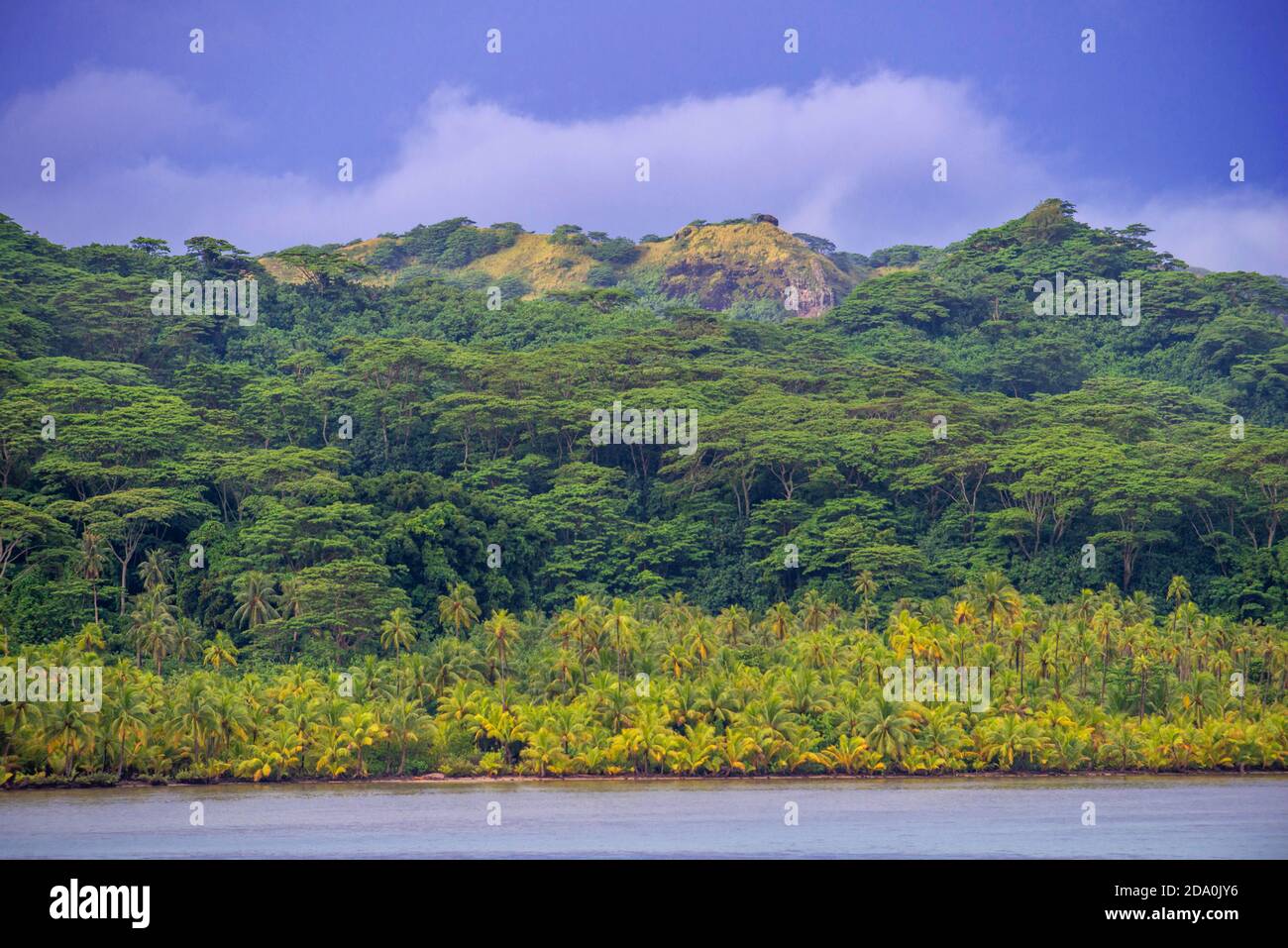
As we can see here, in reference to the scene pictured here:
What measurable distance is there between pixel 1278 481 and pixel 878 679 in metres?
16.9

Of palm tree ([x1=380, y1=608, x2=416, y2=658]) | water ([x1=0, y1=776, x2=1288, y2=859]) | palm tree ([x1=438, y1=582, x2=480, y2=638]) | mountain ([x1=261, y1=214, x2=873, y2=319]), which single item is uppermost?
mountain ([x1=261, y1=214, x2=873, y2=319])

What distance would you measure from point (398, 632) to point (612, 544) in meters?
9.91

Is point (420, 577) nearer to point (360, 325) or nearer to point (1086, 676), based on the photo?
point (1086, 676)

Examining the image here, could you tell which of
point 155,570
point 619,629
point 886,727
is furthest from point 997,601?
point 155,570

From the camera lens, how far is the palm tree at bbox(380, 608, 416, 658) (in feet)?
147

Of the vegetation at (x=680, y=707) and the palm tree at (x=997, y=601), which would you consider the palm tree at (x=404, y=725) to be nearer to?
the vegetation at (x=680, y=707)

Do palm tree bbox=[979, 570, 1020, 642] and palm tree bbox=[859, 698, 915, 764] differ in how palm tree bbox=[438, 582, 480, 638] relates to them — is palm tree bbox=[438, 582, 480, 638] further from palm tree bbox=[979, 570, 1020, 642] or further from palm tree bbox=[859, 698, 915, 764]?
palm tree bbox=[979, 570, 1020, 642]

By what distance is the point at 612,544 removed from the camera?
52812 millimetres

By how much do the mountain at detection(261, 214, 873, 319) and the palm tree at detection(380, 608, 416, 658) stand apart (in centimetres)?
5260

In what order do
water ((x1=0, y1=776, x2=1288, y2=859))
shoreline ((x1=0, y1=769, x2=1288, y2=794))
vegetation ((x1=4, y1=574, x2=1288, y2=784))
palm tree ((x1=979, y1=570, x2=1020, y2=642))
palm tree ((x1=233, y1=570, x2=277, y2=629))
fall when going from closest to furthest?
water ((x1=0, y1=776, x2=1288, y2=859)) → vegetation ((x1=4, y1=574, x2=1288, y2=784)) → shoreline ((x1=0, y1=769, x2=1288, y2=794)) → palm tree ((x1=979, y1=570, x2=1020, y2=642)) → palm tree ((x1=233, y1=570, x2=277, y2=629))

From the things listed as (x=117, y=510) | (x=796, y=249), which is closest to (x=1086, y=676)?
(x=117, y=510)

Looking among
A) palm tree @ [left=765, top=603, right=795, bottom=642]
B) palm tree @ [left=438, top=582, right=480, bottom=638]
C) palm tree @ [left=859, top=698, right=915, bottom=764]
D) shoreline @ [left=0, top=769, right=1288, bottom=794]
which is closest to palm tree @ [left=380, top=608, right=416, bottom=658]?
palm tree @ [left=438, top=582, right=480, bottom=638]

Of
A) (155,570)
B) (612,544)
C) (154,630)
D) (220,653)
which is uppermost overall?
(612,544)

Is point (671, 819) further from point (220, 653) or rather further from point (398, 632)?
point (220, 653)
